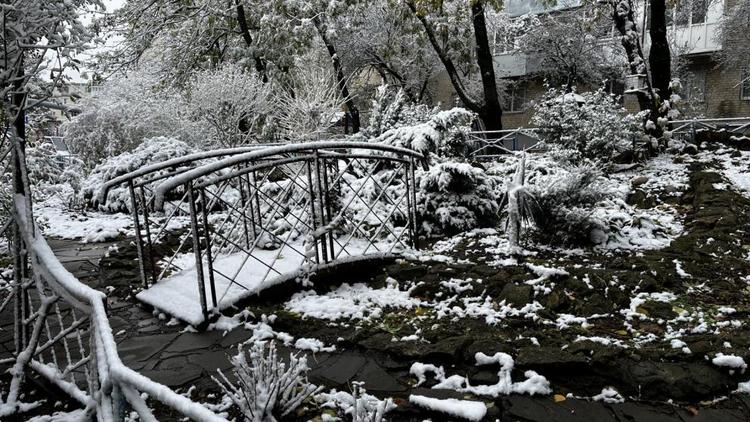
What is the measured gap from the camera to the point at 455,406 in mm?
2299

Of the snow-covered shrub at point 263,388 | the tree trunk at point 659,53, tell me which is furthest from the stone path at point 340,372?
the tree trunk at point 659,53

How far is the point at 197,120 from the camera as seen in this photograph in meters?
11.7

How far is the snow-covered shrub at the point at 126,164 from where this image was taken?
9023 millimetres

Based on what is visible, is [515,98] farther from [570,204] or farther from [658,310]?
[658,310]

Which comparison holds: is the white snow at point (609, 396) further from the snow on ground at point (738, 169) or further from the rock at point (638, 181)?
the rock at point (638, 181)

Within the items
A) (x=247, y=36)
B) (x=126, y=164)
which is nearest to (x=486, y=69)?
(x=247, y=36)

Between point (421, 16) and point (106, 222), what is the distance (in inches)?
287

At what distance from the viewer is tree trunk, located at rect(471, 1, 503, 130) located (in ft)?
37.0

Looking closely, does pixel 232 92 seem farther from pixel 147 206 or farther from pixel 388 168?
pixel 147 206

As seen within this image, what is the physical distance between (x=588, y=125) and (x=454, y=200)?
363 cm

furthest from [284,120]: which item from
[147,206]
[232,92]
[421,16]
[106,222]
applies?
[147,206]

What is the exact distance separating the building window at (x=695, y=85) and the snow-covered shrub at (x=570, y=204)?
17708mm

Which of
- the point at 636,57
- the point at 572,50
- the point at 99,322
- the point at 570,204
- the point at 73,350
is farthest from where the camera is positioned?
the point at 572,50

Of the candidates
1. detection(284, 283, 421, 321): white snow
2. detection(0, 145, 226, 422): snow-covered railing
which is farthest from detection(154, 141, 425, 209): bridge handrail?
detection(284, 283, 421, 321): white snow
